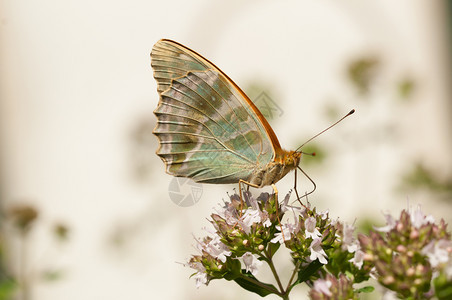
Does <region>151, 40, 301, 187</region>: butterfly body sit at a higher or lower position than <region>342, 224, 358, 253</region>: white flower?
higher

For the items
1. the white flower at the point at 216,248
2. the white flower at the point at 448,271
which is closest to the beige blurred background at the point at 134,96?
the white flower at the point at 216,248

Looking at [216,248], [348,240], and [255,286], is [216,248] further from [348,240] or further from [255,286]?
[348,240]

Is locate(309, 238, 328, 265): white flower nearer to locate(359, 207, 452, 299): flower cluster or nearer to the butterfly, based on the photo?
locate(359, 207, 452, 299): flower cluster

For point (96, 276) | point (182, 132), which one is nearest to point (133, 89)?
point (96, 276)

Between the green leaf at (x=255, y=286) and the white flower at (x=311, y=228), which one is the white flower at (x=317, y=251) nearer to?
the white flower at (x=311, y=228)

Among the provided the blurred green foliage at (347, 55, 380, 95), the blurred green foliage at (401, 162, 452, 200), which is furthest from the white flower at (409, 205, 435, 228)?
the blurred green foliage at (347, 55, 380, 95)

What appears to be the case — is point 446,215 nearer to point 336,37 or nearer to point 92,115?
point 336,37

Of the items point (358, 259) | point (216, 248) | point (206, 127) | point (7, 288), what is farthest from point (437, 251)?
point (7, 288)
